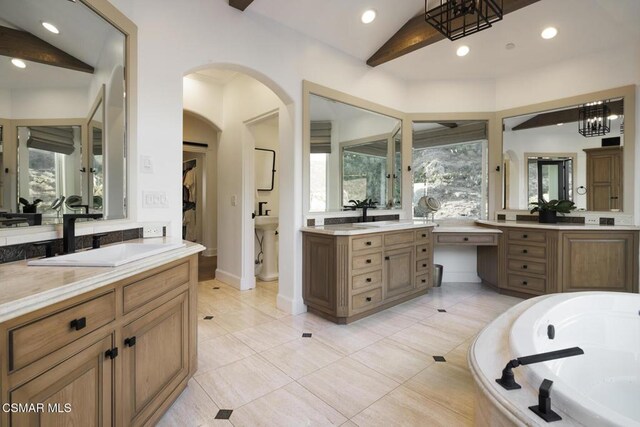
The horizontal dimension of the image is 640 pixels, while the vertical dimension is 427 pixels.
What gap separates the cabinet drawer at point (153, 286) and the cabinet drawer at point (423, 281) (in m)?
2.59

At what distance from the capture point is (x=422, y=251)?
351 centimetres

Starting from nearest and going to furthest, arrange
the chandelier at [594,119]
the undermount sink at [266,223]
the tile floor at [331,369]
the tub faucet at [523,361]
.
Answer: the tub faucet at [523,361], the tile floor at [331,369], the chandelier at [594,119], the undermount sink at [266,223]

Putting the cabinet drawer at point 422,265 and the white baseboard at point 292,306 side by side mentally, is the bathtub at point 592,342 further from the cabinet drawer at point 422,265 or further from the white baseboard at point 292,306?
the white baseboard at point 292,306

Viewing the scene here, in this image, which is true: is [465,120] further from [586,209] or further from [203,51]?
[203,51]

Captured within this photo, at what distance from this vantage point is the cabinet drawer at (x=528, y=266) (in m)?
3.38

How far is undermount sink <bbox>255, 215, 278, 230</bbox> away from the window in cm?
200

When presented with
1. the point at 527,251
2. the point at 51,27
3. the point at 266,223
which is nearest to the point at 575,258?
the point at 527,251

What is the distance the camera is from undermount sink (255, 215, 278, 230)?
4.07 meters

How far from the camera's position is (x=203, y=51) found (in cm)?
242

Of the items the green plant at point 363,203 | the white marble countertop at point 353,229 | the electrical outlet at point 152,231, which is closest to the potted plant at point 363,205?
the green plant at point 363,203

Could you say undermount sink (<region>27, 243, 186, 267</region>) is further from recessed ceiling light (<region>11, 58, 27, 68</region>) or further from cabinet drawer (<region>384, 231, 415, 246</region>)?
cabinet drawer (<region>384, 231, 415, 246</region>)

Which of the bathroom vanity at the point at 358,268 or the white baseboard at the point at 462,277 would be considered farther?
the white baseboard at the point at 462,277

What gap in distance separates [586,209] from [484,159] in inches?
49.8

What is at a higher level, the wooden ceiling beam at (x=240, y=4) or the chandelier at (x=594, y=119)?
the wooden ceiling beam at (x=240, y=4)
